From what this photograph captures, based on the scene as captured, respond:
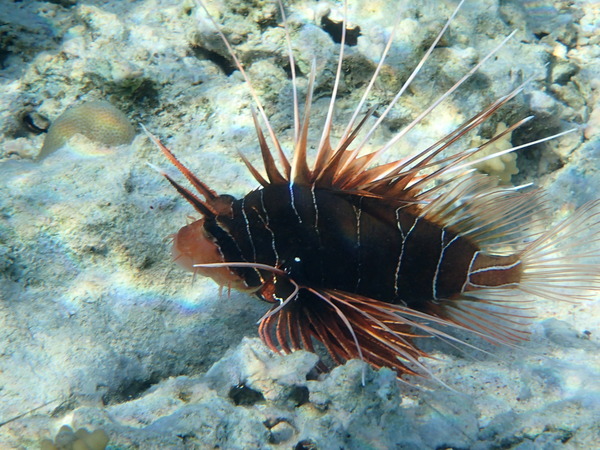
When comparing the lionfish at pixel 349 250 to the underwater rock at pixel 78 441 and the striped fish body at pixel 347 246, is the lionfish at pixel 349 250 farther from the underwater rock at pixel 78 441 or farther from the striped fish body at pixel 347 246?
the underwater rock at pixel 78 441

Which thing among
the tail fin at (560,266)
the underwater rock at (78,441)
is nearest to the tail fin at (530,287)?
the tail fin at (560,266)

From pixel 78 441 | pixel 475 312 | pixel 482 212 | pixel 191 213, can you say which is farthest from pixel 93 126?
pixel 475 312

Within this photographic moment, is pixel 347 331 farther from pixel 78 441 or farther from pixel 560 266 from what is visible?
pixel 78 441

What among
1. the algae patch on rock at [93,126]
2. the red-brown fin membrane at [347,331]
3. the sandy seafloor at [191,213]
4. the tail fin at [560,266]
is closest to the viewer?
the sandy seafloor at [191,213]

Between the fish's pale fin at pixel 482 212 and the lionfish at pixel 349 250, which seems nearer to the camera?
the lionfish at pixel 349 250

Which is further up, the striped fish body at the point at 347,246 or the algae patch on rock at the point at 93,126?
the algae patch on rock at the point at 93,126

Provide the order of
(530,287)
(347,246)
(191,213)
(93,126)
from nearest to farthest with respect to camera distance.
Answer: (347,246) < (530,287) < (191,213) < (93,126)

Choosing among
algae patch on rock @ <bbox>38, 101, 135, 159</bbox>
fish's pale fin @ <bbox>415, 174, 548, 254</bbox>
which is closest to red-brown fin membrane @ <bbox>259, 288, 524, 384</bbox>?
fish's pale fin @ <bbox>415, 174, 548, 254</bbox>

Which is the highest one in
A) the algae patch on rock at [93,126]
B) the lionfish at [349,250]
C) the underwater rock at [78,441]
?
the algae patch on rock at [93,126]
